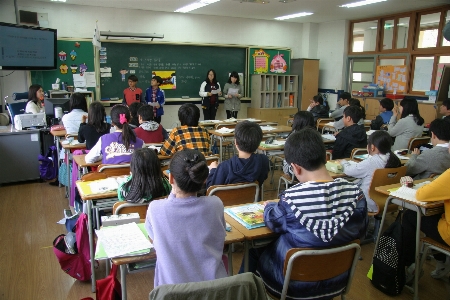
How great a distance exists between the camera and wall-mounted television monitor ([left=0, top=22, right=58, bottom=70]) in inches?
247

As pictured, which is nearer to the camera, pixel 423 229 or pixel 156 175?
pixel 156 175

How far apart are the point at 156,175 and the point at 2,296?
1.48 metres

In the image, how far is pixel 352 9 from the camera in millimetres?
8078

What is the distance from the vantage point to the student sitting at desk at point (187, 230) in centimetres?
163

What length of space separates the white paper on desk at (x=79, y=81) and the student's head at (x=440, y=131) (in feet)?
21.6

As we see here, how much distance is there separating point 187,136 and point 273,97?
21.4 ft

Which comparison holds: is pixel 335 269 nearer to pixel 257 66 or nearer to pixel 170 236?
pixel 170 236

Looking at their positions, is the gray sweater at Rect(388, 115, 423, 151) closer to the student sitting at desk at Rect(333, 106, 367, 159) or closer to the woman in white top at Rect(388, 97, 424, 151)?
the woman in white top at Rect(388, 97, 424, 151)

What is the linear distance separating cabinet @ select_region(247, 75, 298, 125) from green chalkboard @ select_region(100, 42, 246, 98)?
68 centimetres

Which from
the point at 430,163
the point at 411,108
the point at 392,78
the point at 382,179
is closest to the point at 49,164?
the point at 382,179

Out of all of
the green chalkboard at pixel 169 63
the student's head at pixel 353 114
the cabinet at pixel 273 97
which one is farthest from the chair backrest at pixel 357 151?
the green chalkboard at pixel 169 63

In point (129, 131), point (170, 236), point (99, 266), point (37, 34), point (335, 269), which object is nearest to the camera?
point (170, 236)

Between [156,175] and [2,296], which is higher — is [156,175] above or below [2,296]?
above

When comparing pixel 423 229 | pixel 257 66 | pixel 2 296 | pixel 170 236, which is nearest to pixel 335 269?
pixel 170 236
